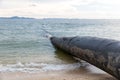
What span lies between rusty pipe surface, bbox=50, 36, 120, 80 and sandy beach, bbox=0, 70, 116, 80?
0.46 metres

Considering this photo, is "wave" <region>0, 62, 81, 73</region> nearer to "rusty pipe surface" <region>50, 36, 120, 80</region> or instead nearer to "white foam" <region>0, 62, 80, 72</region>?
"white foam" <region>0, 62, 80, 72</region>

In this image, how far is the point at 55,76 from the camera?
8094 mm

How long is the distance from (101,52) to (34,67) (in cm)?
319

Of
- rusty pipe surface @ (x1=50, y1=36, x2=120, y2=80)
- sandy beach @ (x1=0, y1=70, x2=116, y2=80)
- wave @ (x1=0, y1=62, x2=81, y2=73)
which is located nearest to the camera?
rusty pipe surface @ (x1=50, y1=36, x2=120, y2=80)

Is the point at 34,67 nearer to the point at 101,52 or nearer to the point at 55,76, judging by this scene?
the point at 55,76

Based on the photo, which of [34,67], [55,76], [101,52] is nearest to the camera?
[101,52]

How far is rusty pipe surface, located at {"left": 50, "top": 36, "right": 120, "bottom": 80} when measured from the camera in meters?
6.58

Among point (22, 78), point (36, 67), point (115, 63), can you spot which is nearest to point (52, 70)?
point (36, 67)

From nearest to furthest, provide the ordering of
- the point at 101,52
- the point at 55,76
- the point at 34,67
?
the point at 101,52
the point at 55,76
the point at 34,67

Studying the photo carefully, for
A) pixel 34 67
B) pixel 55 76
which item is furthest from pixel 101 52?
pixel 34 67

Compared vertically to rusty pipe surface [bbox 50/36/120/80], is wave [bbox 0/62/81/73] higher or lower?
lower

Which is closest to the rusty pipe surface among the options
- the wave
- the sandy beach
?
the sandy beach

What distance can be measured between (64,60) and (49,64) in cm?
118

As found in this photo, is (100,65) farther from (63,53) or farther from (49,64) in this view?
(63,53)
